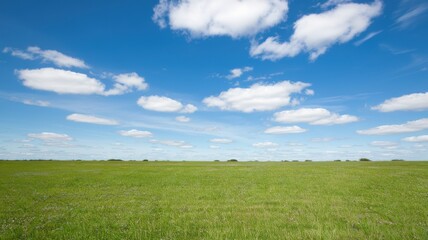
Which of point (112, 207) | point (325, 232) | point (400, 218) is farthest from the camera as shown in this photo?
point (112, 207)

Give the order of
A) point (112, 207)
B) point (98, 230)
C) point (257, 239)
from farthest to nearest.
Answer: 1. point (112, 207)
2. point (98, 230)
3. point (257, 239)

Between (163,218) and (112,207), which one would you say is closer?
(163,218)

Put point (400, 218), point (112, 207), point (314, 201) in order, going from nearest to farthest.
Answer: point (400, 218), point (112, 207), point (314, 201)

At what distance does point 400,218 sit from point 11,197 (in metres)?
28.1

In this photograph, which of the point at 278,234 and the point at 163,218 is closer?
the point at 278,234

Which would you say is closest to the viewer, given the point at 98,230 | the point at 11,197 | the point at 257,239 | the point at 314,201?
the point at 257,239

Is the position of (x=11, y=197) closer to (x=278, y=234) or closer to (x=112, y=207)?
(x=112, y=207)

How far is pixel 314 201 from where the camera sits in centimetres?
1997

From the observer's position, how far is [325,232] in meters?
11.9

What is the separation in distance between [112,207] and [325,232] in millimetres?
13219

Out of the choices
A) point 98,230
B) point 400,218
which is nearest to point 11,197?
point 98,230

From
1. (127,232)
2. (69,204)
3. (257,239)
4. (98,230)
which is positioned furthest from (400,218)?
(69,204)

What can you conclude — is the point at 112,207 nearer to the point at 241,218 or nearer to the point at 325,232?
the point at 241,218

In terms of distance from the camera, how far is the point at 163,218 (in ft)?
49.9
